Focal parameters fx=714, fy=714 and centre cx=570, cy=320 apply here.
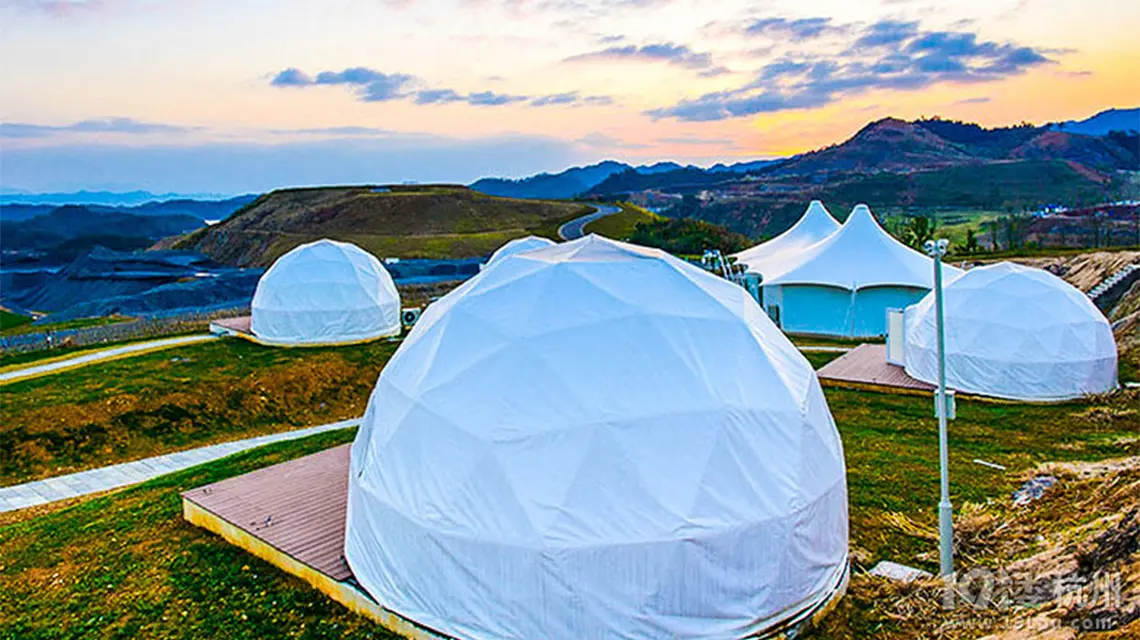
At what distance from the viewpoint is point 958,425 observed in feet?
45.7

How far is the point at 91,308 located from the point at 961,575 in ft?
138

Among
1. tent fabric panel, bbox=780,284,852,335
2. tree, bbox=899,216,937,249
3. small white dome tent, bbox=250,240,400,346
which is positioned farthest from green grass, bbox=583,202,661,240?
Result: small white dome tent, bbox=250,240,400,346

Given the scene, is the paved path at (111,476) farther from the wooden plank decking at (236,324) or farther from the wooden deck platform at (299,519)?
the wooden plank decking at (236,324)

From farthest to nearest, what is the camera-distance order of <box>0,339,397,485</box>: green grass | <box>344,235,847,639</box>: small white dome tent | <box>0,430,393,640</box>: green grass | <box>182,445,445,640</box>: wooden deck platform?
1. <box>0,339,397,485</box>: green grass
2. <box>182,445,445,640</box>: wooden deck platform
3. <box>0,430,393,640</box>: green grass
4. <box>344,235,847,639</box>: small white dome tent

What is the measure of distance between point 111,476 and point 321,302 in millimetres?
9933

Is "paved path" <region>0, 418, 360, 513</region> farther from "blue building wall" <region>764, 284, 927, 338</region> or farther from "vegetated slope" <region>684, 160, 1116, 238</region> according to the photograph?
"vegetated slope" <region>684, 160, 1116, 238</region>

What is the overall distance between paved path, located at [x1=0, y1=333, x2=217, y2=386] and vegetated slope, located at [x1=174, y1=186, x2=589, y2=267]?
3294 centimetres

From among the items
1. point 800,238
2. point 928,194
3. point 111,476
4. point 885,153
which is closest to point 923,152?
point 885,153

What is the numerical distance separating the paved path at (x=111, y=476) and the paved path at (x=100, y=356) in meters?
6.08

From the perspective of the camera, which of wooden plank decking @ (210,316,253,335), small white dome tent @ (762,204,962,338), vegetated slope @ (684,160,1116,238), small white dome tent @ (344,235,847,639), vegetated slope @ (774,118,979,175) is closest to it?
small white dome tent @ (344,235,847,639)

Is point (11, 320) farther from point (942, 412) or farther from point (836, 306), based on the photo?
point (942, 412)

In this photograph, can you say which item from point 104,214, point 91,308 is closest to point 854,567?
point 91,308

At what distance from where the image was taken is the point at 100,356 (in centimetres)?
2138

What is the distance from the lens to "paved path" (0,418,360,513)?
525 inches
